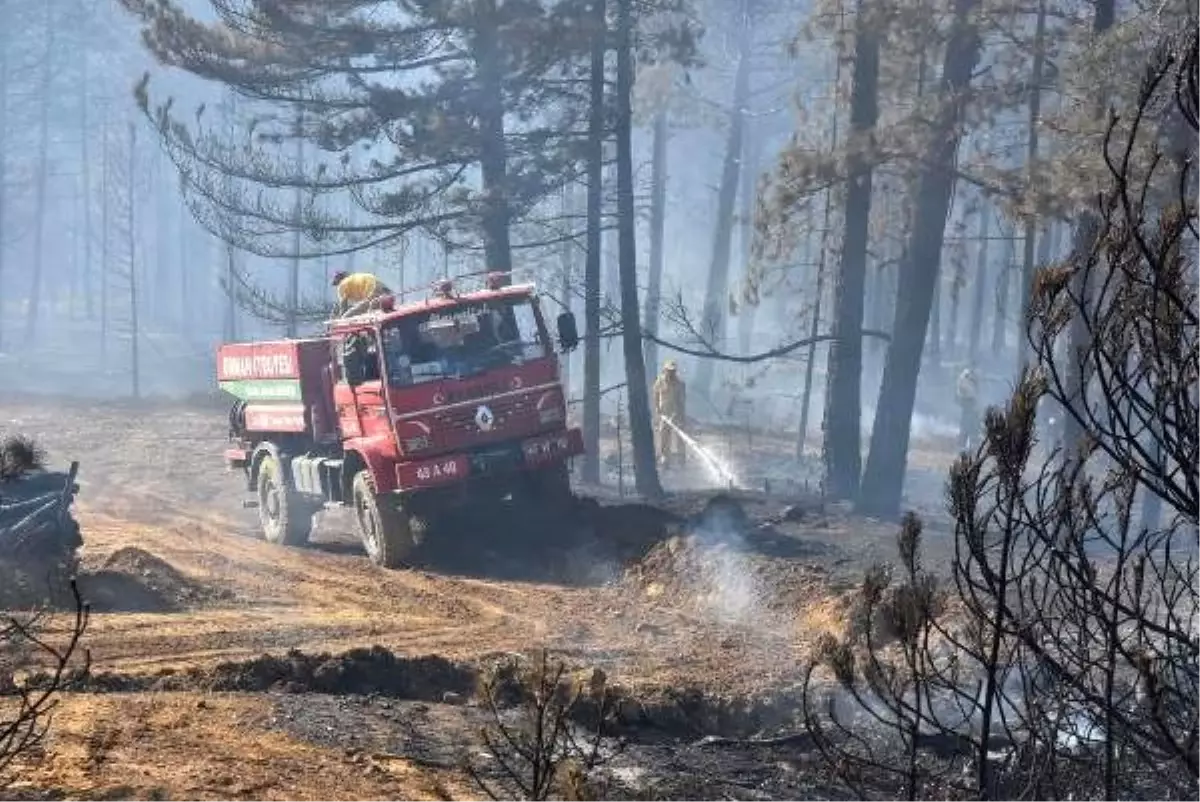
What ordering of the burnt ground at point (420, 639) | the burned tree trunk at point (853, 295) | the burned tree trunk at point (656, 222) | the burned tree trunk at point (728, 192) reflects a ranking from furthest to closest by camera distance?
the burned tree trunk at point (728, 192), the burned tree trunk at point (656, 222), the burned tree trunk at point (853, 295), the burnt ground at point (420, 639)

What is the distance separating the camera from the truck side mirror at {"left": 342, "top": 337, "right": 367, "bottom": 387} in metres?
14.7

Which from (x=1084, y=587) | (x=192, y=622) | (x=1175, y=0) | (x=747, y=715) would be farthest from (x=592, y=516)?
(x=1084, y=587)

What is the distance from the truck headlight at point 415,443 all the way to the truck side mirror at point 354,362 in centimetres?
84

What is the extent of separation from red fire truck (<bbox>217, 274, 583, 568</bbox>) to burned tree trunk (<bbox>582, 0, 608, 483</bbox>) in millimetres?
5228

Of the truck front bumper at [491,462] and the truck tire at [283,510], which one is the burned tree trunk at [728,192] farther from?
the truck front bumper at [491,462]

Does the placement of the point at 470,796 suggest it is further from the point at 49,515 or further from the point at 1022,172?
the point at 1022,172

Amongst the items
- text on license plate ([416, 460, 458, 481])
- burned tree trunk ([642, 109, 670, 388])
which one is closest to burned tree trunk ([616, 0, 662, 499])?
text on license plate ([416, 460, 458, 481])

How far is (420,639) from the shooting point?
11422 millimetres

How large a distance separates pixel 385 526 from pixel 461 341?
229cm

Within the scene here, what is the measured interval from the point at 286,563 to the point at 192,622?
411 centimetres

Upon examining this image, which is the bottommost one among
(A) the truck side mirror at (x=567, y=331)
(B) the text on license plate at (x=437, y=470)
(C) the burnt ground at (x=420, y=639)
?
(C) the burnt ground at (x=420, y=639)

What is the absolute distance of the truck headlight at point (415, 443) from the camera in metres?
14.6

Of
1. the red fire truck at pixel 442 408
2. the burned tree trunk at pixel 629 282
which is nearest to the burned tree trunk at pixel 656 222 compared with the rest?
the burned tree trunk at pixel 629 282

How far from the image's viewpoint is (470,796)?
24.0 feet
